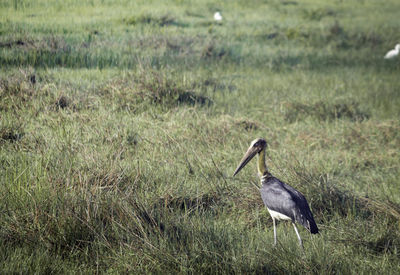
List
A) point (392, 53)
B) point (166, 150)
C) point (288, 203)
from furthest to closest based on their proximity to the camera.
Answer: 1. point (392, 53)
2. point (166, 150)
3. point (288, 203)

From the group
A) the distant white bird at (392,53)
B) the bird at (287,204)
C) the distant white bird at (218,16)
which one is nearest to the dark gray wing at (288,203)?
the bird at (287,204)

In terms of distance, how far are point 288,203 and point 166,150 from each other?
1.76 m

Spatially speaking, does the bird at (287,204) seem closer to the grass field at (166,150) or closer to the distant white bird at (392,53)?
the grass field at (166,150)

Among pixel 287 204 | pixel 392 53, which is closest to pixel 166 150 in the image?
pixel 287 204

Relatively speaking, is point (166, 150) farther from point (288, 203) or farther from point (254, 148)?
point (288, 203)

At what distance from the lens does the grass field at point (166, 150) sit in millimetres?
3307

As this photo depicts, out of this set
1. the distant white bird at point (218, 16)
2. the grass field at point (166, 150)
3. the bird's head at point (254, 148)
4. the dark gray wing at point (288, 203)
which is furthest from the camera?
the distant white bird at point (218, 16)

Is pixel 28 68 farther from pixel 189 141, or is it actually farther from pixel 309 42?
pixel 309 42

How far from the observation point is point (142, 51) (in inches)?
226

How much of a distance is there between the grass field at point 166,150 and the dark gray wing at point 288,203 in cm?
21

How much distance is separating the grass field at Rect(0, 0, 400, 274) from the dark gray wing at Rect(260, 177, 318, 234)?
0.21 metres

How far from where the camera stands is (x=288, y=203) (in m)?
3.55

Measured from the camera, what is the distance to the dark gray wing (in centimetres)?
349

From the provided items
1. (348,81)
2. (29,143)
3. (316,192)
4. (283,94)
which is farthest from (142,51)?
(348,81)
